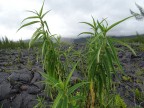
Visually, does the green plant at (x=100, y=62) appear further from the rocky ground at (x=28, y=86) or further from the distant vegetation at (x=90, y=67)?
the rocky ground at (x=28, y=86)

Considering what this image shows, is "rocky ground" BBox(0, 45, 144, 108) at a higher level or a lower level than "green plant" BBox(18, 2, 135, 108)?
lower

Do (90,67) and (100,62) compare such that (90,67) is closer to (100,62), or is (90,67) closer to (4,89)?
(100,62)

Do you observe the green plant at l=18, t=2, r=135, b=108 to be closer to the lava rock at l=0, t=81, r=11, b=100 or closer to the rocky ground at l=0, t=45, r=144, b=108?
the rocky ground at l=0, t=45, r=144, b=108

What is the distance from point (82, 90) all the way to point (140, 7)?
99.9 feet

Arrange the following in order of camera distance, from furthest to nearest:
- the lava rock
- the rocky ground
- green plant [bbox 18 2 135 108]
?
the lava rock
the rocky ground
green plant [bbox 18 2 135 108]

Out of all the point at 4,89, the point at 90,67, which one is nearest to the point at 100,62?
the point at 90,67

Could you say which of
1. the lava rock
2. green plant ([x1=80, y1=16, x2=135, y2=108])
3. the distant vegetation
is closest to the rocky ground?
the lava rock

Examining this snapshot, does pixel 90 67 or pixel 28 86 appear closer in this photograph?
pixel 90 67

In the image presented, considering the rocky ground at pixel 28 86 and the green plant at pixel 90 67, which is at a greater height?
the green plant at pixel 90 67

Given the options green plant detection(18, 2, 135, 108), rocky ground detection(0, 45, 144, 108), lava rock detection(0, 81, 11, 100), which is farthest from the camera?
lava rock detection(0, 81, 11, 100)

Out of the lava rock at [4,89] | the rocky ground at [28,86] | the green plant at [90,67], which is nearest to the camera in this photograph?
the green plant at [90,67]

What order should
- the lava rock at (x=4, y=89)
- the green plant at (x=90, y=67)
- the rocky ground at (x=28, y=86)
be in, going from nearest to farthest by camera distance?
the green plant at (x=90, y=67)
the rocky ground at (x=28, y=86)
the lava rock at (x=4, y=89)

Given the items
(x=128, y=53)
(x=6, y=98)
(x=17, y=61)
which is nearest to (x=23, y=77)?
(x=6, y=98)

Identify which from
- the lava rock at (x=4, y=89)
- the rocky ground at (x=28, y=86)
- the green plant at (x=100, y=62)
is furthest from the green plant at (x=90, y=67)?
the lava rock at (x=4, y=89)
